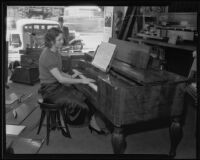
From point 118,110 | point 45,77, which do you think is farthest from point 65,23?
point 118,110

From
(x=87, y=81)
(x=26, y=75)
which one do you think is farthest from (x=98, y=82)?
(x=26, y=75)

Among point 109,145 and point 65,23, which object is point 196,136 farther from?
point 65,23

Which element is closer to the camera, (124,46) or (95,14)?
(95,14)

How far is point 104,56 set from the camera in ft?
6.30

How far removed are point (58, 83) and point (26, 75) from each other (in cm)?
22

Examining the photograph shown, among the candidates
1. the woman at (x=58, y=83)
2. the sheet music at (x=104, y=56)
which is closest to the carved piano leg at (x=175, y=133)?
the woman at (x=58, y=83)

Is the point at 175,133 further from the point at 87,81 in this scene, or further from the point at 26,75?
the point at 26,75

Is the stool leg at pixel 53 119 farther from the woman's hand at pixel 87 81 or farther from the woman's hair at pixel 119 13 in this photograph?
the woman's hair at pixel 119 13

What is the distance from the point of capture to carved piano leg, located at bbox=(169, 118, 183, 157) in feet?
5.85

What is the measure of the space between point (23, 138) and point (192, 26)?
1.37 metres

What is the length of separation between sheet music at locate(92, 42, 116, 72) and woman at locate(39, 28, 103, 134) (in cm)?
13

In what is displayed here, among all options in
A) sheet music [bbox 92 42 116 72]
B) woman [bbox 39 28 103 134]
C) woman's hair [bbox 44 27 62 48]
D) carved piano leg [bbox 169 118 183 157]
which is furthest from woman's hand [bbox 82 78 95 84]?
carved piano leg [bbox 169 118 183 157]

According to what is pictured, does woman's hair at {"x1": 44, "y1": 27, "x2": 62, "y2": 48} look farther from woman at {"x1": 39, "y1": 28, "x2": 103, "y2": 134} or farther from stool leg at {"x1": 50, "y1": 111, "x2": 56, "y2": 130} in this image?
stool leg at {"x1": 50, "y1": 111, "x2": 56, "y2": 130}

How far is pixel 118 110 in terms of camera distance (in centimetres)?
164
